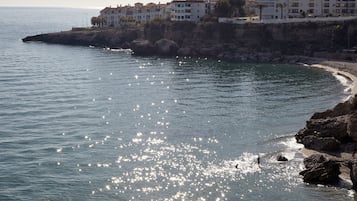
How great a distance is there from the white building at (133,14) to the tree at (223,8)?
28810mm

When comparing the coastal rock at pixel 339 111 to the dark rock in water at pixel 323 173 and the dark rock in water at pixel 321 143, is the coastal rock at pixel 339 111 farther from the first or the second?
the dark rock in water at pixel 323 173

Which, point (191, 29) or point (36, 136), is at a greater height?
point (191, 29)

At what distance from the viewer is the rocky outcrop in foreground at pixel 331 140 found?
3956cm

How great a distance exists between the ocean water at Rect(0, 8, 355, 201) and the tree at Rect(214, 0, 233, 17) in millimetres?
37243

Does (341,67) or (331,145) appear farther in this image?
(341,67)

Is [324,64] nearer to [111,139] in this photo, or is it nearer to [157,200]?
[111,139]

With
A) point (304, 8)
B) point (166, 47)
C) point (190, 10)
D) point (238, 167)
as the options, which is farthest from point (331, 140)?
point (190, 10)

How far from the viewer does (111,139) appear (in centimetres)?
5138

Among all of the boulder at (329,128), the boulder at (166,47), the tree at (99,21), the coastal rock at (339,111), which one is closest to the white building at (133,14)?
the tree at (99,21)

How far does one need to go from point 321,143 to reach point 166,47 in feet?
283

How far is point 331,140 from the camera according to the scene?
4569 cm

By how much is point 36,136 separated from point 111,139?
699cm

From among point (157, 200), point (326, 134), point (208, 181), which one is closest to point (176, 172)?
point (208, 181)

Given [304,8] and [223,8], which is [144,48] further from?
[304,8]
